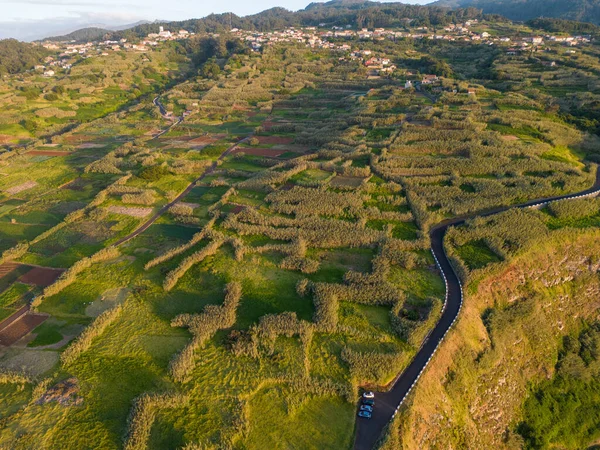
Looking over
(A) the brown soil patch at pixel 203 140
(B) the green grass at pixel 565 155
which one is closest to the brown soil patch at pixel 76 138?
(A) the brown soil patch at pixel 203 140

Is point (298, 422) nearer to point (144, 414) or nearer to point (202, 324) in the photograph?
point (144, 414)

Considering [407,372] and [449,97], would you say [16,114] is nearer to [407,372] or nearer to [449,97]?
[449,97]

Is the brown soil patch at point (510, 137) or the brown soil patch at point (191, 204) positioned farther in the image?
the brown soil patch at point (510, 137)

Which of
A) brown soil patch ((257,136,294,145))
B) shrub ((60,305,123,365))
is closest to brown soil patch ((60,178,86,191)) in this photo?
brown soil patch ((257,136,294,145))

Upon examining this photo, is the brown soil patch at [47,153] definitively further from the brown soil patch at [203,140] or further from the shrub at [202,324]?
the shrub at [202,324]

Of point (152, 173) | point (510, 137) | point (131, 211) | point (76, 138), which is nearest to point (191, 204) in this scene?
point (131, 211)

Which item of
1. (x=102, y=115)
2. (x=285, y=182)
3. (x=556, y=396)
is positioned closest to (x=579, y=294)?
(x=556, y=396)
